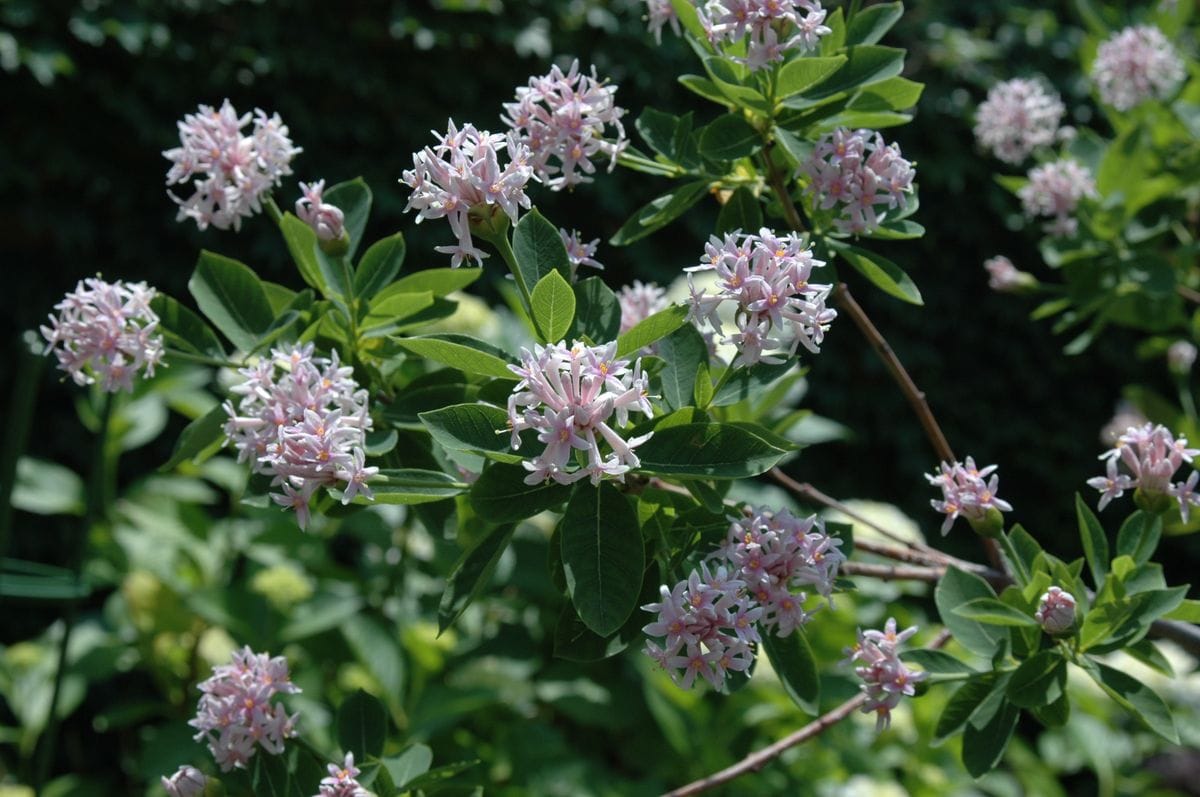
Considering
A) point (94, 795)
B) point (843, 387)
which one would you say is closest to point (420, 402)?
point (94, 795)

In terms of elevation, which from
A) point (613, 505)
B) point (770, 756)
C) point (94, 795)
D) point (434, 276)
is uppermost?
point (434, 276)

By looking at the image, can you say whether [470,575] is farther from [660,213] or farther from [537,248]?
[660,213]

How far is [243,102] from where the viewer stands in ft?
12.1

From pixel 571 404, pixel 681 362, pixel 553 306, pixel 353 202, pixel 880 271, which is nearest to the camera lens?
pixel 571 404

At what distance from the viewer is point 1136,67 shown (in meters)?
1.95

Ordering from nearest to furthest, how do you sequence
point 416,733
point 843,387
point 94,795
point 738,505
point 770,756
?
point 738,505 → point 770,756 → point 416,733 → point 94,795 → point 843,387

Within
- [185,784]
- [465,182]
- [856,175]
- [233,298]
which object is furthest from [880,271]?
[185,784]

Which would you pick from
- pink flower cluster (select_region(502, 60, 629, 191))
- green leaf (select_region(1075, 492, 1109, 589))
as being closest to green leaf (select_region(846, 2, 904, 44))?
pink flower cluster (select_region(502, 60, 629, 191))

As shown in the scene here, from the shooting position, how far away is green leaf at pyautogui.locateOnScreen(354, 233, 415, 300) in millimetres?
1184

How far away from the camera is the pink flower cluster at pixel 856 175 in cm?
106

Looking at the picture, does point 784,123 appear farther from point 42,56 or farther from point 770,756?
point 42,56

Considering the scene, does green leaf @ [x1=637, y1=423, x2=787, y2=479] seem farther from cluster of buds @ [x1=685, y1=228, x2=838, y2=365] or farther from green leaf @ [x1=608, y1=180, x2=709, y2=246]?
green leaf @ [x1=608, y1=180, x2=709, y2=246]

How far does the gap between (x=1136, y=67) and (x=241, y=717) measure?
1.76m

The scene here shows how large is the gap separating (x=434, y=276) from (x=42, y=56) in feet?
8.66
